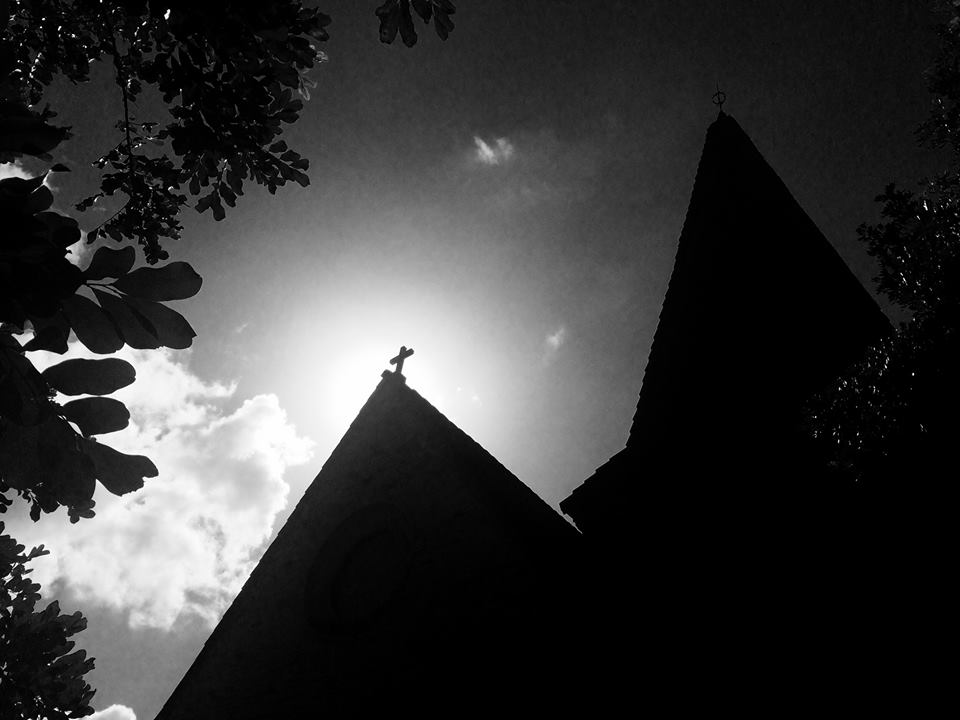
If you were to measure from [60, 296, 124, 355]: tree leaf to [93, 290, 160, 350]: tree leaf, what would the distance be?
0.02m

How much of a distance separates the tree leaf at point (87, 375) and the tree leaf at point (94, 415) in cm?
3

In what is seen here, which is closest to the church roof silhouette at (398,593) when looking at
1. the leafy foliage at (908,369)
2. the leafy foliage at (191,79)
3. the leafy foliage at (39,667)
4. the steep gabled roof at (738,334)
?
the steep gabled roof at (738,334)

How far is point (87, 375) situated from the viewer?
5.50 feet

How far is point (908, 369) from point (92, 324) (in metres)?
4.73

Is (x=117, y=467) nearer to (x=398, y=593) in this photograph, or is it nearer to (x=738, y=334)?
(x=398, y=593)

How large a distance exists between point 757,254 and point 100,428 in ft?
25.4

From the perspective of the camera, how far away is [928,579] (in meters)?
4.60

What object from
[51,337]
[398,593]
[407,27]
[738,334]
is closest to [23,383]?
[51,337]

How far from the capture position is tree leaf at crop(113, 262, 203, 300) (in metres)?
1.72

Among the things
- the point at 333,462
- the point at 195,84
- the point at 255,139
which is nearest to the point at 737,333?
the point at 255,139

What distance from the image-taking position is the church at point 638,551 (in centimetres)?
541

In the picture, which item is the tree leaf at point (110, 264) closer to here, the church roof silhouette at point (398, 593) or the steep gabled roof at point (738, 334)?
the church roof silhouette at point (398, 593)

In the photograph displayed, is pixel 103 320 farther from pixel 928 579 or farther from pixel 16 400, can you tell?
pixel 928 579

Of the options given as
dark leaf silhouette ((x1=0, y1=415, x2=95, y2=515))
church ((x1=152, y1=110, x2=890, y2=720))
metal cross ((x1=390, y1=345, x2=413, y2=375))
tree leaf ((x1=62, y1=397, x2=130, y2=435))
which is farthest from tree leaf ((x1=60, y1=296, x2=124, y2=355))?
metal cross ((x1=390, y1=345, x2=413, y2=375))
